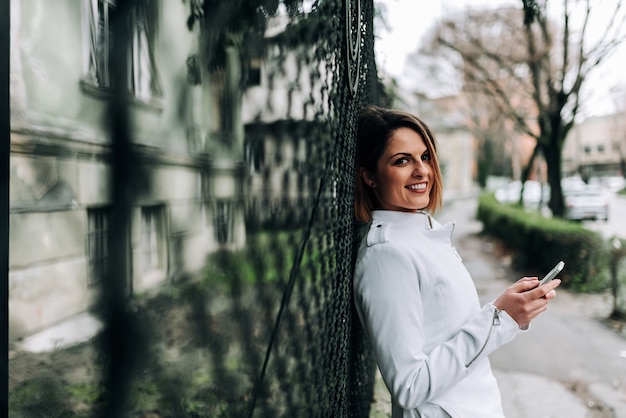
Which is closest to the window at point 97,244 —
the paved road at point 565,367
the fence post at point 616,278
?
the paved road at point 565,367

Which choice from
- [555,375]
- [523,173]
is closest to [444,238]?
[555,375]

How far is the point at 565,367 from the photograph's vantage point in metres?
4.91

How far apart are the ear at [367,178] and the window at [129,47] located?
1.32 m

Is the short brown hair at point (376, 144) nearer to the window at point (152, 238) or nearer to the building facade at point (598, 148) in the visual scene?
the window at point (152, 238)

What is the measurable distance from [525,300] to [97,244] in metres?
1.29

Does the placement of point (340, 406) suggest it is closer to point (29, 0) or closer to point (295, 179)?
point (295, 179)

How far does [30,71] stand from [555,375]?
5184mm

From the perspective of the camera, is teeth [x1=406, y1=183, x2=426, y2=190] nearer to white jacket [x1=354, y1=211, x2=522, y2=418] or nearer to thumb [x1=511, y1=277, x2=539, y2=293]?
white jacket [x1=354, y1=211, x2=522, y2=418]

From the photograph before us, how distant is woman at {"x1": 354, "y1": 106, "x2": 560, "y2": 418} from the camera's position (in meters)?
1.35

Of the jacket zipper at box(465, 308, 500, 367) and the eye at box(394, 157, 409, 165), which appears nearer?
the jacket zipper at box(465, 308, 500, 367)

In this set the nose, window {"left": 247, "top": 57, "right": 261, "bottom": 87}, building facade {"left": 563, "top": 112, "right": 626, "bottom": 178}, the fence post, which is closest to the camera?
window {"left": 247, "top": 57, "right": 261, "bottom": 87}

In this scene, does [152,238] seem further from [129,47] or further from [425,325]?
[425,325]

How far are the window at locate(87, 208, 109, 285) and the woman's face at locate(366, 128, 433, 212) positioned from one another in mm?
1292

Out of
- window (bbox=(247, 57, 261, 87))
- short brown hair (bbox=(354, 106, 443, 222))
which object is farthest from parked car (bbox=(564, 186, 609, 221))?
window (bbox=(247, 57, 261, 87))
